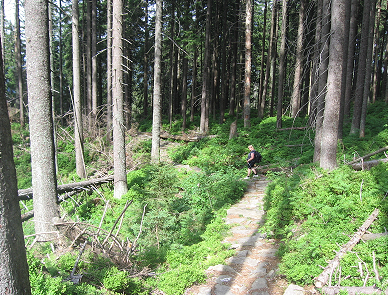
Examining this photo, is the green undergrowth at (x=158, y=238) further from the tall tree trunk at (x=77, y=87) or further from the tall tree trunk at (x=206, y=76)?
the tall tree trunk at (x=206, y=76)

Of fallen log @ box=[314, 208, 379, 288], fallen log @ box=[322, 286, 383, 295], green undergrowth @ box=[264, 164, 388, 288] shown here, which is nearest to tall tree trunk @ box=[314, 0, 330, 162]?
green undergrowth @ box=[264, 164, 388, 288]

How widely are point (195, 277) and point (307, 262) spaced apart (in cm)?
200

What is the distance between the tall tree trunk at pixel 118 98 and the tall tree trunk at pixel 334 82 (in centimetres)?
697

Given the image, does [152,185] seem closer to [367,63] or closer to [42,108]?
[42,108]

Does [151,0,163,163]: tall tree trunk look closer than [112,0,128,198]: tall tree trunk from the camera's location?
No

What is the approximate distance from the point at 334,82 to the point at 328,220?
13.2ft

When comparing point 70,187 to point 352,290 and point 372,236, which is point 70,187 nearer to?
point 352,290

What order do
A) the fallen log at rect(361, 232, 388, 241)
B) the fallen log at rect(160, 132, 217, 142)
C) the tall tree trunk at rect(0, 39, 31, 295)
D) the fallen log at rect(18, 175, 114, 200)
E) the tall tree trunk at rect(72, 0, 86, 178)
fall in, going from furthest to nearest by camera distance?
the fallen log at rect(160, 132, 217, 142)
the tall tree trunk at rect(72, 0, 86, 178)
the fallen log at rect(18, 175, 114, 200)
the fallen log at rect(361, 232, 388, 241)
the tall tree trunk at rect(0, 39, 31, 295)

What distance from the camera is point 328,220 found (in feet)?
17.2

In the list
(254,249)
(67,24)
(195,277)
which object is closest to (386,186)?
(254,249)

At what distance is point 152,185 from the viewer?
7750 millimetres

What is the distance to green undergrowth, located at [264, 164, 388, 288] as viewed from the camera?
13.6ft

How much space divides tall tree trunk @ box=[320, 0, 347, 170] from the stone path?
2.59m

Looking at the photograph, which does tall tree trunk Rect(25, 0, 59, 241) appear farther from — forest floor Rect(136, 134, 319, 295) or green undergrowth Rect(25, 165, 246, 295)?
forest floor Rect(136, 134, 319, 295)
